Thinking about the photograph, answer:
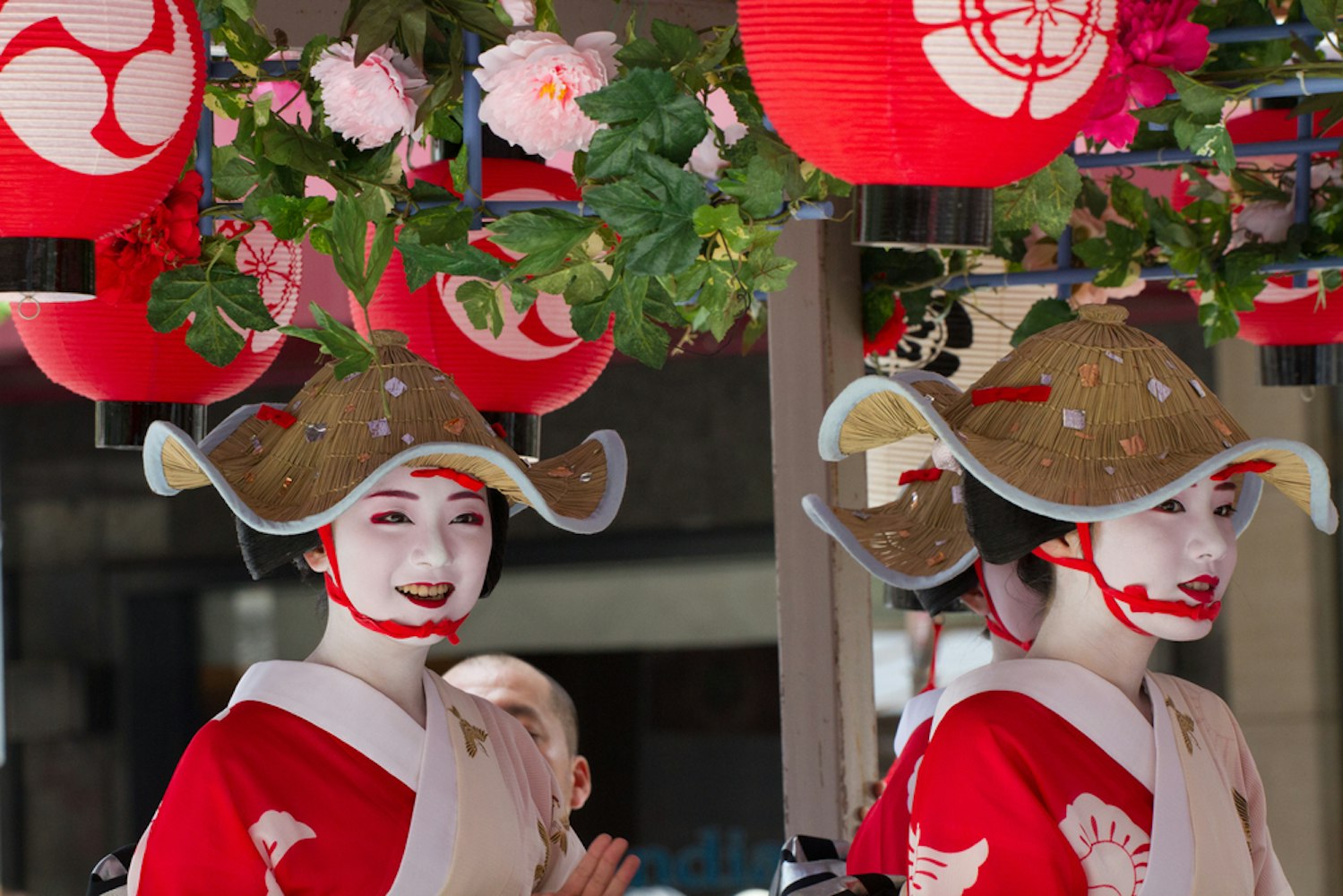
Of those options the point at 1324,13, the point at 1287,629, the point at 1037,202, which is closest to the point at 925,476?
the point at 1037,202

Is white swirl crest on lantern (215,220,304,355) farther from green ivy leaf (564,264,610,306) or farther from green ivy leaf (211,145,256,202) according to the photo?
green ivy leaf (564,264,610,306)

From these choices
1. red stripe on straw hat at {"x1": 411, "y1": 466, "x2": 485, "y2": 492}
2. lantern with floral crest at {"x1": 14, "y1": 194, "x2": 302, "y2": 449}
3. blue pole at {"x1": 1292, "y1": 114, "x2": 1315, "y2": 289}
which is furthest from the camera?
blue pole at {"x1": 1292, "y1": 114, "x2": 1315, "y2": 289}

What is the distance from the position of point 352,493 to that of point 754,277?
44cm

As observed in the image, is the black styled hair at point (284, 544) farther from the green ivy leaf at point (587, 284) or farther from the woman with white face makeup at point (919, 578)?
the woman with white face makeup at point (919, 578)

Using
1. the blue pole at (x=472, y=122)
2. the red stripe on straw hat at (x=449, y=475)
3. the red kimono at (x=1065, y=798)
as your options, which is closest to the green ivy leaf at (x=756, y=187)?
the blue pole at (x=472, y=122)

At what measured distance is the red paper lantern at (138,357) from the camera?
214cm

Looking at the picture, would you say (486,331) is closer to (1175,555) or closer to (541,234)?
(541,234)

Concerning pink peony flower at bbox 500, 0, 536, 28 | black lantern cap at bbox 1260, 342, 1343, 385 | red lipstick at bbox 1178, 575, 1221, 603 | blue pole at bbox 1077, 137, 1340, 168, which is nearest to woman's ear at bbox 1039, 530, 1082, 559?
red lipstick at bbox 1178, 575, 1221, 603

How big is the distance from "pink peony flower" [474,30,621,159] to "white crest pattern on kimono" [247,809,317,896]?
694mm

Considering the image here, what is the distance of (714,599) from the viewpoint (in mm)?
4844

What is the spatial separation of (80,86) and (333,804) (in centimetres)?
72

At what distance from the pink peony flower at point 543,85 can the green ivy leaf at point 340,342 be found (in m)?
0.25

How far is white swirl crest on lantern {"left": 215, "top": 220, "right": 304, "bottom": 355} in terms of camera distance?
2.21 meters

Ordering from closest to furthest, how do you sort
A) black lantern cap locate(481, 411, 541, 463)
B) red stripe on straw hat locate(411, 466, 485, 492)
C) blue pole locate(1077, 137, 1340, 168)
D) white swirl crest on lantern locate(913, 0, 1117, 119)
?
white swirl crest on lantern locate(913, 0, 1117, 119)
red stripe on straw hat locate(411, 466, 485, 492)
blue pole locate(1077, 137, 1340, 168)
black lantern cap locate(481, 411, 541, 463)
